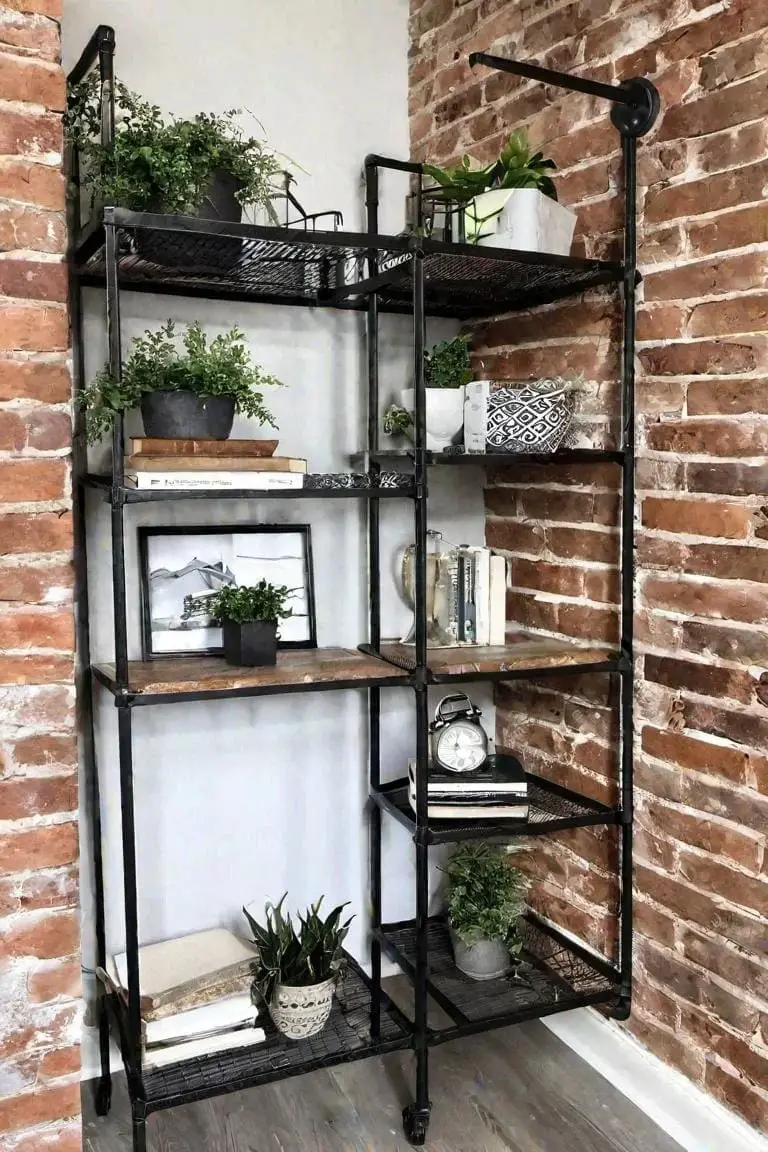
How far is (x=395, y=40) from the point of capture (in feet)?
7.99

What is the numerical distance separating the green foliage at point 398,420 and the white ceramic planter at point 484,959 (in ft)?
3.73

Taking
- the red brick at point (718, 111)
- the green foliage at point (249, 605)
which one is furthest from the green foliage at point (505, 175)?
the green foliage at point (249, 605)

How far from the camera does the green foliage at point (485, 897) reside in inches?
87.1

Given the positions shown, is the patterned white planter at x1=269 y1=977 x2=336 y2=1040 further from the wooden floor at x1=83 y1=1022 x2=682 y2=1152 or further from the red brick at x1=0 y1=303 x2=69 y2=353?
the red brick at x1=0 y1=303 x2=69 y2=353

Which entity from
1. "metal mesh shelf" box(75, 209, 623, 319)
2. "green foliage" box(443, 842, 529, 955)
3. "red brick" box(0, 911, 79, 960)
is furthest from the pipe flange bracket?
"red brick" box(0, 911, 79, 960)

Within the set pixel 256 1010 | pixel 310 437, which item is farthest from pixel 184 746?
pixel 310 437

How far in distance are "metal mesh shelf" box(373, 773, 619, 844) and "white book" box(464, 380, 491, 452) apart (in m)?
0.77

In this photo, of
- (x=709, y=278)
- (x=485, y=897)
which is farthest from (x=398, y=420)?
(x=485, y=897)

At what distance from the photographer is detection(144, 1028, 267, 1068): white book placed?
1.95 m

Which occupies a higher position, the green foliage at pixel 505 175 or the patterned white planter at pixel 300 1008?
the green foliage at pixel 505 175

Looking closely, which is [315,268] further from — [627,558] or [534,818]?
[534,818]

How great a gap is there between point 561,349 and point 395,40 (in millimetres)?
880

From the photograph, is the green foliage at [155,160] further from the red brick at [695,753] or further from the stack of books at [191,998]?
the stack of books at [191,998]

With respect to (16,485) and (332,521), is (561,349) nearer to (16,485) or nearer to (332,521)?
(332,521)
